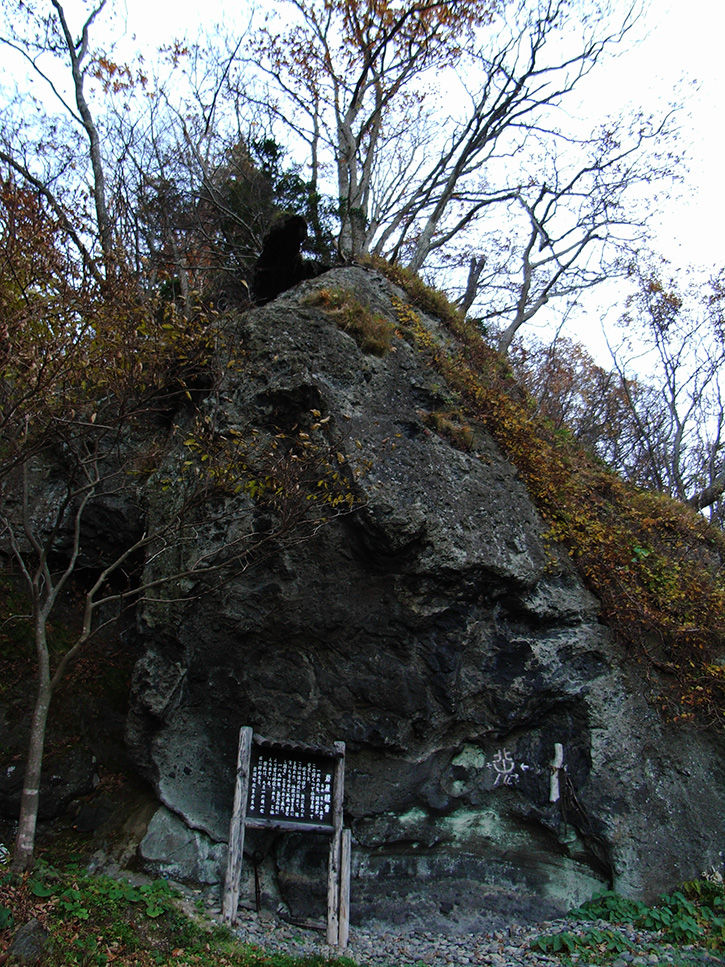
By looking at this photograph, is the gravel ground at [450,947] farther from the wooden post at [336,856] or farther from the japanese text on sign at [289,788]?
the japanese text on sign at [289,788]

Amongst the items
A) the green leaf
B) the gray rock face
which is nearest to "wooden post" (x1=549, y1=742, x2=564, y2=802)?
the gray rock face

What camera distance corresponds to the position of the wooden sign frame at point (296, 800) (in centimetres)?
648

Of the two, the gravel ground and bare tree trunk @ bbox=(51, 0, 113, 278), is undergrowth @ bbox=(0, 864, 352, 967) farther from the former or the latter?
bare tree trunk @ bbox=(51, 0, 113, 278)

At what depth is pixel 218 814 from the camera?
7211 mm

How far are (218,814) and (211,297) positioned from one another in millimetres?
8872

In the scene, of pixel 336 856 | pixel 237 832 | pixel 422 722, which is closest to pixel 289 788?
pixel 237 832

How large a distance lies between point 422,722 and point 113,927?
358 cm

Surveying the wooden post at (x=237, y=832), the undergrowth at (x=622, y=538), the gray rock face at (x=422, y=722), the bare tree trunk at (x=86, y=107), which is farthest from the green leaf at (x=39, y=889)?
the bare tree trunk at (x=86, y=107)

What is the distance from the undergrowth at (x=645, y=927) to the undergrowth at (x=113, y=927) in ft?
7.66

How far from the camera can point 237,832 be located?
644 cm

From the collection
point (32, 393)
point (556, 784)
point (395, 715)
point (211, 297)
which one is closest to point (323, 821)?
point (395, 715)

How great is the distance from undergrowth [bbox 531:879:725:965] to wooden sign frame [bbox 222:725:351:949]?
2.10 meters

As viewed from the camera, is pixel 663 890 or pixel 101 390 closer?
pixel 663 890

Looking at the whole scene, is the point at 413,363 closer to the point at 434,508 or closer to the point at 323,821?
the point at 434,508
